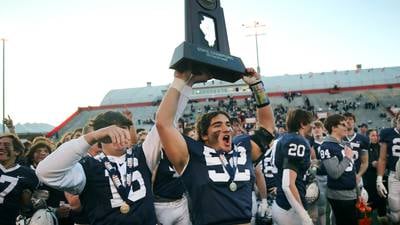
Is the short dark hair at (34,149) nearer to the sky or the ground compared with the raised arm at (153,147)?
nearer to the ground

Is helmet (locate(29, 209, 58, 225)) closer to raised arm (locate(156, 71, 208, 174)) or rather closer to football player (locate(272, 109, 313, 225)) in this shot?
raised arm (locate(156, 71, 208, 174))

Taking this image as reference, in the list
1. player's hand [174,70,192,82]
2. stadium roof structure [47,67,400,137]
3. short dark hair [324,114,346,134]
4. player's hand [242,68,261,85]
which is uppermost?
player's hand [174,70,192,82]

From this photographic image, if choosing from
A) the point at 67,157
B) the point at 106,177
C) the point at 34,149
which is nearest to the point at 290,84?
the point at 34,149

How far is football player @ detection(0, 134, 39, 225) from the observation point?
402 centimetres

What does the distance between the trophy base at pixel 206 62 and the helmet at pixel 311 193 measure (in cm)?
251

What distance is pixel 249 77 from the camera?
126 inches

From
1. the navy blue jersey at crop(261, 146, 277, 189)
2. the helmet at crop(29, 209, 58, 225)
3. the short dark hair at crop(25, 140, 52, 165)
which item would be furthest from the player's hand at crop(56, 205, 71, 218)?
the navy blue jersey at crop(261, 146, 277, 189)

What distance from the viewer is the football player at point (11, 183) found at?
402 cm

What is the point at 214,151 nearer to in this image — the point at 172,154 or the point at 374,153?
the point at 172,154

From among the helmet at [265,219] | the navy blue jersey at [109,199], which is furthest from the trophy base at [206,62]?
the helmet at [265,219]

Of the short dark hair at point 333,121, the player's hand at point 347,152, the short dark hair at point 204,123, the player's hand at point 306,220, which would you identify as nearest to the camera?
the short dark hair at point 204,123

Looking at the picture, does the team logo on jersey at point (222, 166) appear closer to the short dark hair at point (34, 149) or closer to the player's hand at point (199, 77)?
the player's hand at point (199, 77)

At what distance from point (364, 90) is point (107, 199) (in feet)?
130

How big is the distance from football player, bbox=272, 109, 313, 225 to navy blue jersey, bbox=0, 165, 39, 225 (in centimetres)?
255
